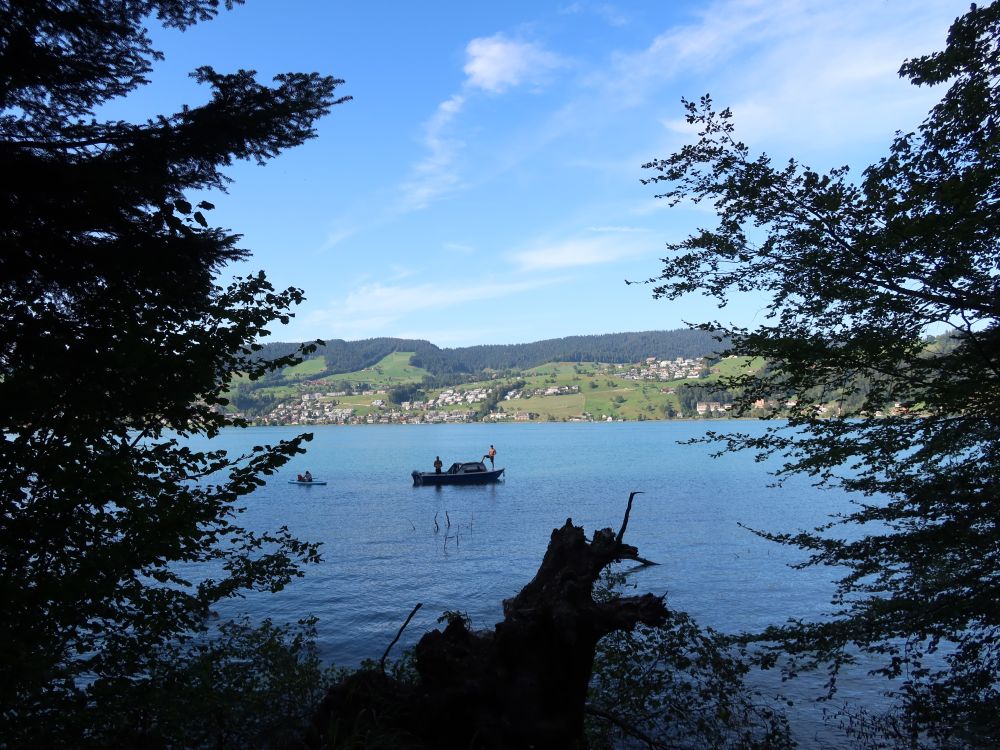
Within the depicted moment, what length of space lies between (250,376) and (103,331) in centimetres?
154

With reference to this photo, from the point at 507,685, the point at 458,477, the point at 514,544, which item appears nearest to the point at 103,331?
the point at 507,685

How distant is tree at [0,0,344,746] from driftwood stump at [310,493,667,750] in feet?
6.94

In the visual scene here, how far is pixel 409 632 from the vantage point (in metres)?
19.2

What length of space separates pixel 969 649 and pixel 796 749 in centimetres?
477

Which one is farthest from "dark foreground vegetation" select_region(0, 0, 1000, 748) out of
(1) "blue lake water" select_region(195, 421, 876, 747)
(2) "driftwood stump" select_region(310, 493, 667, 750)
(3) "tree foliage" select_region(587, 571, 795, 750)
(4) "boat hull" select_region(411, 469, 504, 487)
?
(4) "boat hull" select_region(411, 469, 504, 487)

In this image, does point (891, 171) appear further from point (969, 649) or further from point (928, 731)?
point (928, 731)

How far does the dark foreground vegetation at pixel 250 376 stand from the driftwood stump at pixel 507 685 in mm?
24

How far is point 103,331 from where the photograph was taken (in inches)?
215

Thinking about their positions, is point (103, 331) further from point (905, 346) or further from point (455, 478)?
point (455, 478)

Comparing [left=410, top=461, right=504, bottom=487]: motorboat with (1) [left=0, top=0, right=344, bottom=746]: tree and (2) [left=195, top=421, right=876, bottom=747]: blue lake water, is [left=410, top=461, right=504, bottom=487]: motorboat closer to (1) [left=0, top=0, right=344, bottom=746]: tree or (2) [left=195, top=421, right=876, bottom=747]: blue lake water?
(2) [left=195, top=421, right=876, bottom=747]: blue lake water

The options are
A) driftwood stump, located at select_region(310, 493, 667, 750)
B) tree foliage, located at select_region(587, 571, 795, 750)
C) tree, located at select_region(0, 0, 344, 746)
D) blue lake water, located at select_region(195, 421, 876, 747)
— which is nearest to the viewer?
tree, located at select_region(0, 0, 344, 746)

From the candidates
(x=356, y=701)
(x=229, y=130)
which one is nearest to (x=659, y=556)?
(x=356, y=701)

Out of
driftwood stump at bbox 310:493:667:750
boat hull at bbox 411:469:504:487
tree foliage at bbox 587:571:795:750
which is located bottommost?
boat hull at bbox 411:469:504:487

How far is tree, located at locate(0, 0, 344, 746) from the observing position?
4.51m
